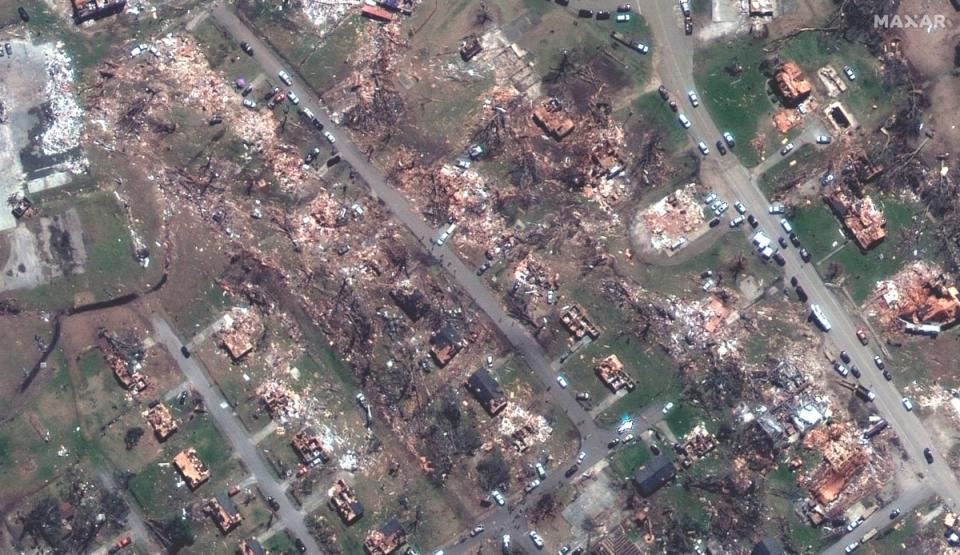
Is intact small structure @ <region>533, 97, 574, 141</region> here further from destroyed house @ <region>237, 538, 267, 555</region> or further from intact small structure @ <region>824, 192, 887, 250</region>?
destroyed house @ <region>237, 538, 267, 555</region>

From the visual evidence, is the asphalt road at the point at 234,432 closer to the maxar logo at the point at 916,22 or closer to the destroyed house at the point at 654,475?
the destroyed house at the point at 654,475

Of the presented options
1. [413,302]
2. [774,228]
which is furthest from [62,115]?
[774,228]

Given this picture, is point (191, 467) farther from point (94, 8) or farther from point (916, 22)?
point (916, 22)

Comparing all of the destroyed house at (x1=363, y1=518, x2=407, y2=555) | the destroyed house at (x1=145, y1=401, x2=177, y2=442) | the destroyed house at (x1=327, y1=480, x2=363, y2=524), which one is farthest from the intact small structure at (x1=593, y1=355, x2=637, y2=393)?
the destroyed house at (x1=145, y1=401, x2=177, y2=442)

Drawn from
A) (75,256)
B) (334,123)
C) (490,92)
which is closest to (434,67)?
(490,92)

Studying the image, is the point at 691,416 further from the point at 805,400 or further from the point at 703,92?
the point at 703,92

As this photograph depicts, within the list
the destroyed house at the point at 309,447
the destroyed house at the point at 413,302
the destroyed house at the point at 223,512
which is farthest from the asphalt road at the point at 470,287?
the destroyed house at the point at 223,512
